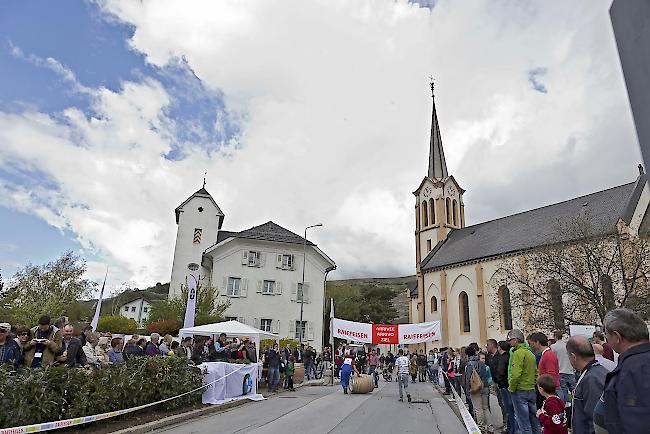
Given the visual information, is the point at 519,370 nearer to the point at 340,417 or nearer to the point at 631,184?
the point at 340,417

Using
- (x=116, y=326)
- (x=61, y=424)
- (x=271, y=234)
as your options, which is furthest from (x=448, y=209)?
(x=61, y=424)

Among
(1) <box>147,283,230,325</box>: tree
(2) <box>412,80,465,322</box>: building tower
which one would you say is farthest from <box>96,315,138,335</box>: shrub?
(2) <box>412,80,465,322</box>: building tower

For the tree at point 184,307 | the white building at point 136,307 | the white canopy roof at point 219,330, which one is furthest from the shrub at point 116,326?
the white building at point 136,307

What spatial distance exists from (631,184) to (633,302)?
16.3 m

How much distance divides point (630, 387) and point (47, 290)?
43.2 meters

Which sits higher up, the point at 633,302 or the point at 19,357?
the point at 633,302

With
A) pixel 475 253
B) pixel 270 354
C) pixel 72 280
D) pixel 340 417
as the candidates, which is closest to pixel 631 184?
pixel 475 253

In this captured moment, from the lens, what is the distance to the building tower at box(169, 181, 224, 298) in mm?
41781

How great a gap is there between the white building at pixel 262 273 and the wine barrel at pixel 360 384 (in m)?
19.4

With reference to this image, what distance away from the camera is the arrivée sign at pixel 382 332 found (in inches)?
984

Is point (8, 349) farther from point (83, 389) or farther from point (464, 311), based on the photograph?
Answer: point (464, 311)

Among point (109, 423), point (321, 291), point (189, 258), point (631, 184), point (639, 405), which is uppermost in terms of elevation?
point (631, 184)

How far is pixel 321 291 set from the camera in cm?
4078

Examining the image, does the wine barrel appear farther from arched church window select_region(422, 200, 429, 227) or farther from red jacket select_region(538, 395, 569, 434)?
arched church window select_region(422, 200, 429, 227)
